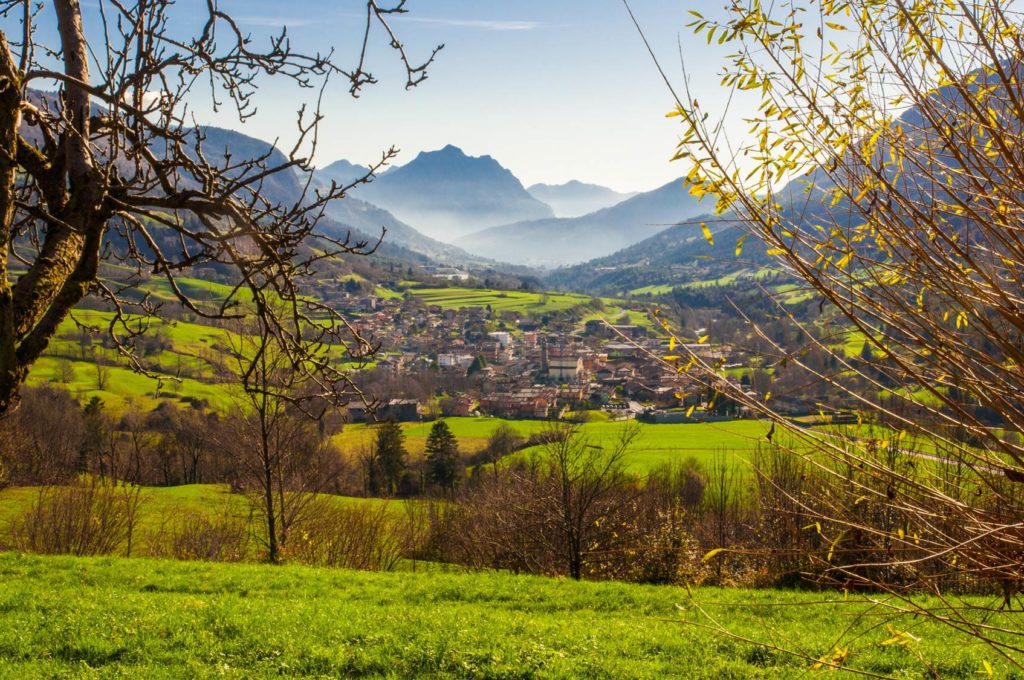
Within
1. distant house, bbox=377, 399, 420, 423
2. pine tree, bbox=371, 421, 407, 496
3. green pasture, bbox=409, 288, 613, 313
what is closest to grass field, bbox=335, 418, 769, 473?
distant house, bbox=377, 399, 420, 423

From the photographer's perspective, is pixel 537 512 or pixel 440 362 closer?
pixel 537 512

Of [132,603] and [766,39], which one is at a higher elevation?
[766,39]

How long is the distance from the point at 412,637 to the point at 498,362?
258 ft

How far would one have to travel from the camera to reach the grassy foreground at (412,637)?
5652 millimetres

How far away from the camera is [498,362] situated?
279ft

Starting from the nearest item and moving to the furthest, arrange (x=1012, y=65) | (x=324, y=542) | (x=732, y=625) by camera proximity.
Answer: (x=1012, y=65), (x=732, y=625), (x=324, y=542)

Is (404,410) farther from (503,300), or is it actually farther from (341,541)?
A: (503,300)

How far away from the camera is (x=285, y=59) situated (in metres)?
3.52

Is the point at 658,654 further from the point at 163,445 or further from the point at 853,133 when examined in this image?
the point at 163,445

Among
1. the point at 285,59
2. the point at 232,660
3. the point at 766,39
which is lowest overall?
the point at 232,660

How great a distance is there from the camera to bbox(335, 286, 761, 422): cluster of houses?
56.1 metres

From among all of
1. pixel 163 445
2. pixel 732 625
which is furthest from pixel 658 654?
pixel 163 445

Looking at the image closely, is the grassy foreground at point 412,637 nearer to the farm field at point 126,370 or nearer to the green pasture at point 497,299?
the farm field at point 126,370

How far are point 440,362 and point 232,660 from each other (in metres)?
78.1
